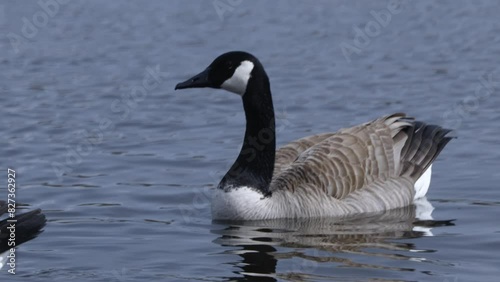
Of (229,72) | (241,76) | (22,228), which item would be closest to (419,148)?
(241,76)

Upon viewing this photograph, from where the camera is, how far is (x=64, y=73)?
63.7 feet

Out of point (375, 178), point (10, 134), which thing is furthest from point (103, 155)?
point (375, 178)

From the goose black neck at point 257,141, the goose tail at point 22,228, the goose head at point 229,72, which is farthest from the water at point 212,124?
the goose head at point 229,72

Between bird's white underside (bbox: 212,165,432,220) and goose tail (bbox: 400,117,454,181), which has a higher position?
goose tail (bbox: 400,117,454,181)

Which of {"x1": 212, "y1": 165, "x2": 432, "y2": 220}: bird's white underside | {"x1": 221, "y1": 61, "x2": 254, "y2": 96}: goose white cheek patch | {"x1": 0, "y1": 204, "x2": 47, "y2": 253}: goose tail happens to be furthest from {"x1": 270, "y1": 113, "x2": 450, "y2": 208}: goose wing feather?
{"x1": 0, "y1": 204, "x2": 47, "y2": 253}: goose tail

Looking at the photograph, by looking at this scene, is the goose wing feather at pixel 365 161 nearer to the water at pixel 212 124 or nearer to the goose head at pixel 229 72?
the water at pixel 212 124

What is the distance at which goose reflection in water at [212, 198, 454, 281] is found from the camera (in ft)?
32.2

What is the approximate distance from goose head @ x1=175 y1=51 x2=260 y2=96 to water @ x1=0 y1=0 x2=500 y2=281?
139cm

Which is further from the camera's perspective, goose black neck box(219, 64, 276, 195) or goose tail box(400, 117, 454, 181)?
goose tail box(400, 117, 454, 181)

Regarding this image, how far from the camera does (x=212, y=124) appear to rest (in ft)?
52.7

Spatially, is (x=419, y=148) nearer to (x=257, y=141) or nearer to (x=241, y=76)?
(x=257, y=141)

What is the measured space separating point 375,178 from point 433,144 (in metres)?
0.92

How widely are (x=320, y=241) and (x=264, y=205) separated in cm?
105

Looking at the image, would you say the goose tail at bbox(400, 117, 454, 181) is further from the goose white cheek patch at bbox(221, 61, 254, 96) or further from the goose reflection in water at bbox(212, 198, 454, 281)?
the goose white cheek patch at bbox(221, 61, 254, 96)
